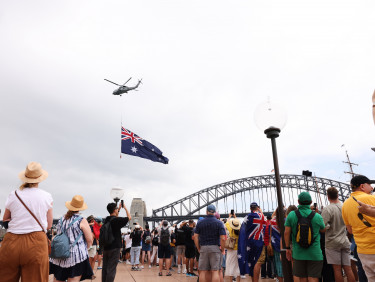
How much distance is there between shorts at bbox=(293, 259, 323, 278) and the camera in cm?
418

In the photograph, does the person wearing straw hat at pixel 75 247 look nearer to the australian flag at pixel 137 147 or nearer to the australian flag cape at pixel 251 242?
the australian flag cape at pixel 251 242

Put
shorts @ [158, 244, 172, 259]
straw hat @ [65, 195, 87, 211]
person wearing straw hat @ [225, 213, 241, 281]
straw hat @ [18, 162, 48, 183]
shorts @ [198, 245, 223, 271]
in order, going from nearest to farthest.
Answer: straw hat @ [18, 162, 48, 183] < straw hat @ [65, 195, 87, 211] < shorts @ [198, 245, 223, 271] < person wearing straw hat @ [225, 213, 241, 281] < shorts @ [158, 244, 172, 259]

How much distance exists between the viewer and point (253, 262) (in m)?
6.12

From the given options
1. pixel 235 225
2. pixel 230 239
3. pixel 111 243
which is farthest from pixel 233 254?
pixel 111 243

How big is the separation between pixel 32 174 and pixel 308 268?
13.6ft

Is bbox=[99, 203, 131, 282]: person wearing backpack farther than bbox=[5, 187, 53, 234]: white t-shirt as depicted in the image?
Yes

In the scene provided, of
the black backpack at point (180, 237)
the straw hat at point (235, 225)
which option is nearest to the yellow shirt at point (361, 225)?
the straw hat at point (235, 225)

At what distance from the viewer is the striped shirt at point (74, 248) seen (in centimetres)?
406

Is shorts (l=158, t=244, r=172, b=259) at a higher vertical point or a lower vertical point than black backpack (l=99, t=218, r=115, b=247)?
lower

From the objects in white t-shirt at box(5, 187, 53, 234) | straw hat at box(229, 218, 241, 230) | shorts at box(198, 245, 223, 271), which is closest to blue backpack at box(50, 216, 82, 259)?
white t-shirt at box(5, 187, 53, 234)

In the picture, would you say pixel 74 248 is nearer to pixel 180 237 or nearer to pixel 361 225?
pixel 361 225

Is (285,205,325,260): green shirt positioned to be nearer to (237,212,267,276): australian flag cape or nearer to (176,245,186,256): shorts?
(237,212,267,276): australian flag cape

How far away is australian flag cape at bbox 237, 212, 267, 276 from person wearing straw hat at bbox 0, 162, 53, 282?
4226mm

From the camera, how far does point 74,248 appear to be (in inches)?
163
